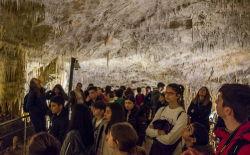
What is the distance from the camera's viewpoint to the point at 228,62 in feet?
36.3

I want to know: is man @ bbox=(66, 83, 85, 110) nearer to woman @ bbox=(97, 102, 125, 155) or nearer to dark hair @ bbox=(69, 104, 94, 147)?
woman @ bbox=(97, 102, 125, 155)

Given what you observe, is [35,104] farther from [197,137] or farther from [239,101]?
[239,101]

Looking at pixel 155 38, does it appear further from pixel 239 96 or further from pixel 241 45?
pixel 239 96

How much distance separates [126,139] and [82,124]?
803mm

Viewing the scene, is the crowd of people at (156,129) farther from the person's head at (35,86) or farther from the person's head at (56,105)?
the person's head at (35,86)

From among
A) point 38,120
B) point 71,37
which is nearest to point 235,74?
point 71,37

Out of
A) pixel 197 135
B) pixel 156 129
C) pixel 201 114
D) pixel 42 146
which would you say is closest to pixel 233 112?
pixel 197 135

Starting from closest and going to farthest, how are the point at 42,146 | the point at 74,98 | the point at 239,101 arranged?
the point at 239,101 → the point at 42,146 → the point at 74,98

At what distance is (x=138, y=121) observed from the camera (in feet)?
10.0

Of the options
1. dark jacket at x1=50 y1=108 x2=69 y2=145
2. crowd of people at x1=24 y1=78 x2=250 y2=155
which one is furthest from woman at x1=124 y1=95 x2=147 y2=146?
dark jacket at x1=50 y1=108 x2=69 y2=145

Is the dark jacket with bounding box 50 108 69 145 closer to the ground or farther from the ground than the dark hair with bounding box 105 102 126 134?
closer to the ground

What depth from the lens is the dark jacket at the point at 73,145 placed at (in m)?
2.03

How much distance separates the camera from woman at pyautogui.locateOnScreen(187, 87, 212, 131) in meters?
3.72

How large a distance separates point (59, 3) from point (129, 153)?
540 centimetres
